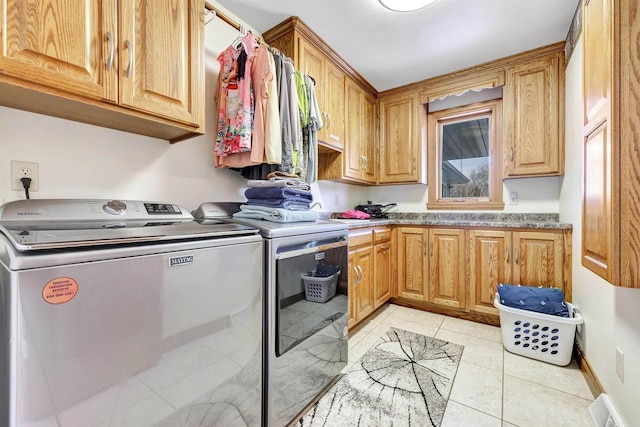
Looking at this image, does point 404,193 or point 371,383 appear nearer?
point 371,383

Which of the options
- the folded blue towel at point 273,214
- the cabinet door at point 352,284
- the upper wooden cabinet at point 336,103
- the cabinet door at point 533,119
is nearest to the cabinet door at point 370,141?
the upper wooden cabinet at point 336,103

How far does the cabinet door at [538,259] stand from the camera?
2.12 m

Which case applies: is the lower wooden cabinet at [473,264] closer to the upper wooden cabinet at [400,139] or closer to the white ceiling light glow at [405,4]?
the upper wooden cabinet at [400,139]

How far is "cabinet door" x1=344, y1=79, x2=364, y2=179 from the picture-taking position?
263 cm

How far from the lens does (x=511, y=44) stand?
2.28 meters

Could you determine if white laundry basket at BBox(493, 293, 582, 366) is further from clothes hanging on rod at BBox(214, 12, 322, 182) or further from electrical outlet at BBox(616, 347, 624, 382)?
clothes hanging on rod at BBox(214, 12, 322, 182)

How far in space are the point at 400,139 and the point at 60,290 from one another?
310 cm

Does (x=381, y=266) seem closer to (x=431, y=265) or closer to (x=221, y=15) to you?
(x=431, y=265)

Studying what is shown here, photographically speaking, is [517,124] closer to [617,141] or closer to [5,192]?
[617,141]

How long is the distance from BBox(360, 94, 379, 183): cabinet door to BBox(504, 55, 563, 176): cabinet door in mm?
1300

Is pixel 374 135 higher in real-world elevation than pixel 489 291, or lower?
higher

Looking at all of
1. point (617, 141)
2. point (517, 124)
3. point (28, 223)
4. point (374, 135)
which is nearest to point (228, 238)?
point (28, 223)

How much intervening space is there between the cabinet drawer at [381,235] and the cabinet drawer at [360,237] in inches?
3.4

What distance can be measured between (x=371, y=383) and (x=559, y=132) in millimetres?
2566
